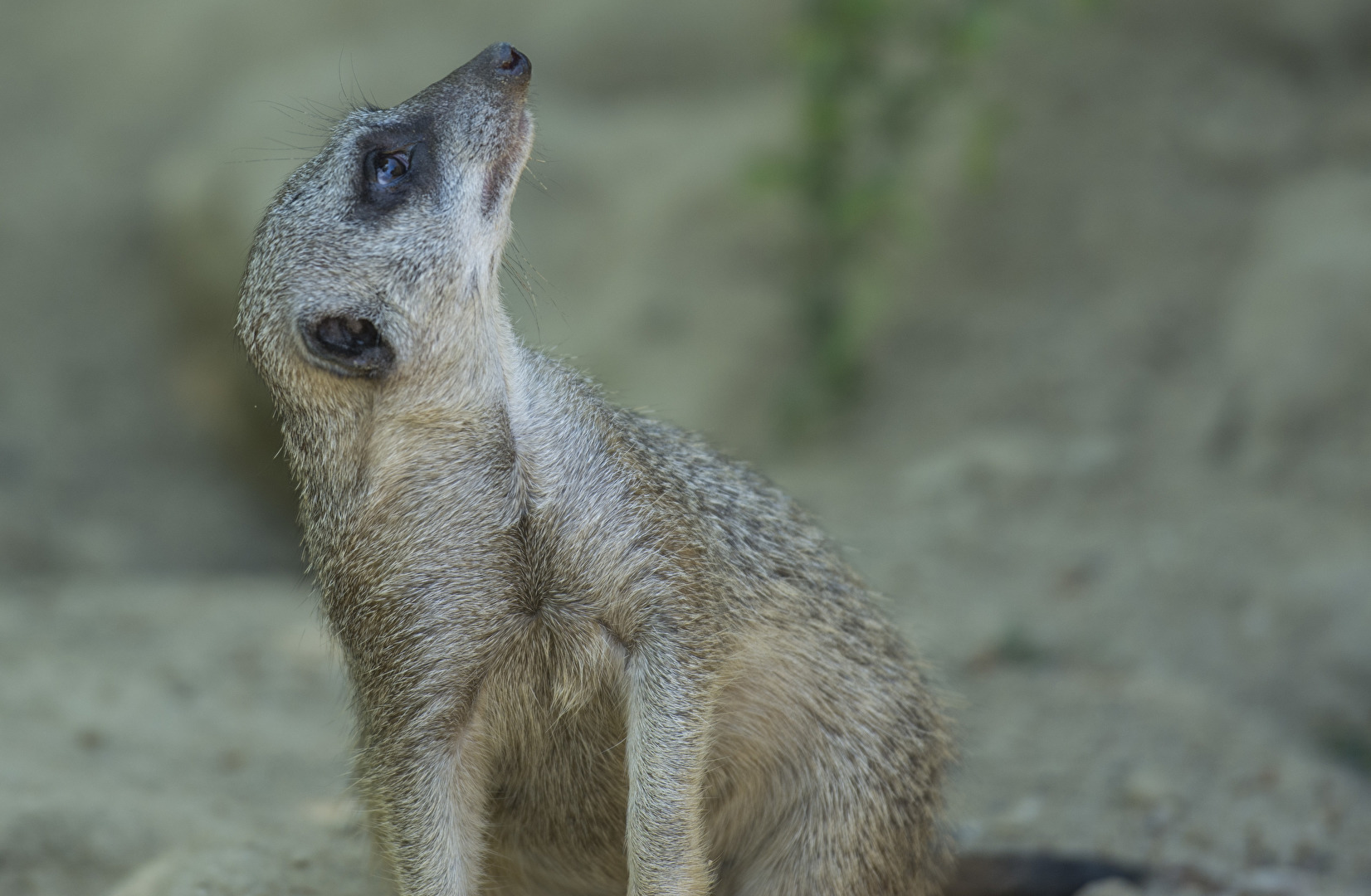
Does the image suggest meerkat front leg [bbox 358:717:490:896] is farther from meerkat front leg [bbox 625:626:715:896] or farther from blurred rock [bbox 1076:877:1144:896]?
blurred rock [bbox 1076:877:1144:896]

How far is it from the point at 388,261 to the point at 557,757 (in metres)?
1.17

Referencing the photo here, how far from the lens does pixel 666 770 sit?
2.67 m

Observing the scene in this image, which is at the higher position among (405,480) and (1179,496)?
(1179,496)

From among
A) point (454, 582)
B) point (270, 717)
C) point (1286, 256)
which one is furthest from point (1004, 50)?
point (454, 582)

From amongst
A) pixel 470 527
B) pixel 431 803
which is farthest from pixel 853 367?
pixel 431 803

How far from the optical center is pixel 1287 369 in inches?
229

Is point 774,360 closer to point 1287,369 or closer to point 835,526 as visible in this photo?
point 835,526

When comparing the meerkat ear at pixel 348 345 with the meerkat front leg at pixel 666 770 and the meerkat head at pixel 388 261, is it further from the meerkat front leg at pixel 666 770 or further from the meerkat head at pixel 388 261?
the meerkat front leg at pixel 666 770

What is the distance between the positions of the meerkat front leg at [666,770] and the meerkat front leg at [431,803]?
1.20 feet

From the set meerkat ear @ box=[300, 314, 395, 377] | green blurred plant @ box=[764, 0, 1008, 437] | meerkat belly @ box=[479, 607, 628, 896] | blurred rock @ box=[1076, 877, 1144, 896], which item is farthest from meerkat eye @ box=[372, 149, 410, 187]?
green blurred plant @ box=[764, 0, 1008, 437]

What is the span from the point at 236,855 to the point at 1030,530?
13.0 feet

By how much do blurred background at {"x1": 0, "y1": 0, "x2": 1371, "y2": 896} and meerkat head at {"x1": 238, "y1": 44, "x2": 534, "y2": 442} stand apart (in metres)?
0.53

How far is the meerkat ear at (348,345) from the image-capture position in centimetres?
272

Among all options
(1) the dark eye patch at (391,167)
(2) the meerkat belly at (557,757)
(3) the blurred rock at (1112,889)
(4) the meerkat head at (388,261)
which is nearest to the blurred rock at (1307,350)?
(3) the blurred rock at (1112,889)
